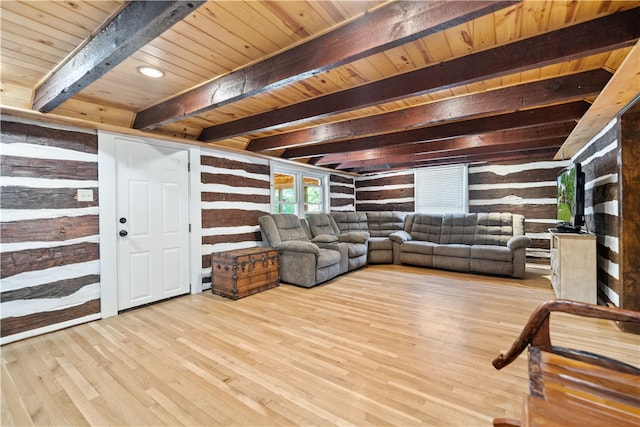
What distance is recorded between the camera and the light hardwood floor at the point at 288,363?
5.23ft

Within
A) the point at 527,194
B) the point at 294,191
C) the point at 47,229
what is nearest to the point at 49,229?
the point at 47,229

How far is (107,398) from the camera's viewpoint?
67.6 inches

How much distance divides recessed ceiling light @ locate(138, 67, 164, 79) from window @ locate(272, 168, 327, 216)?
2926 mm

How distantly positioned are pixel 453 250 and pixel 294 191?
10.3ft

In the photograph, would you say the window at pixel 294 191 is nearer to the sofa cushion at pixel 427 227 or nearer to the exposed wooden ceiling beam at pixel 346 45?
the sofa cushion at pixel 427 227

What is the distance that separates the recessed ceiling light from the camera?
7.04 ft

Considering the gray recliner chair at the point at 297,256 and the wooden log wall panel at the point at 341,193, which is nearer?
the gray recliner chair at the point at 297,256

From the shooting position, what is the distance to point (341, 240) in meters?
5.36

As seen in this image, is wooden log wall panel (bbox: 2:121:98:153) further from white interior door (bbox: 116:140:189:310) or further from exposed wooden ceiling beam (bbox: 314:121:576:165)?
exposed wooden ceiling beam (bbox: 314:121:576:165)

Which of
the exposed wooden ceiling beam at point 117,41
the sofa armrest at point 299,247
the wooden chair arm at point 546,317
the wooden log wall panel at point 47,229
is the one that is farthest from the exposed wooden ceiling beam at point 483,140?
the wooden log wall panel at point 47,229

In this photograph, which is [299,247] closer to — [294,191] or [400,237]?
[294,191]

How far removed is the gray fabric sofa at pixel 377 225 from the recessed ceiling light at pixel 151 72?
417cm

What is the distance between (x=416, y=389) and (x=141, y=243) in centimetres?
323

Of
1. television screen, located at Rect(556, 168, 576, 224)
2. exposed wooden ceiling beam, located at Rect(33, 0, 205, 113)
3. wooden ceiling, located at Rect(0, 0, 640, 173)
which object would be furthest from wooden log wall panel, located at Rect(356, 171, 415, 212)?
exposed wooden ceiling beam, located at Rect(33, 0, 205, 113)
